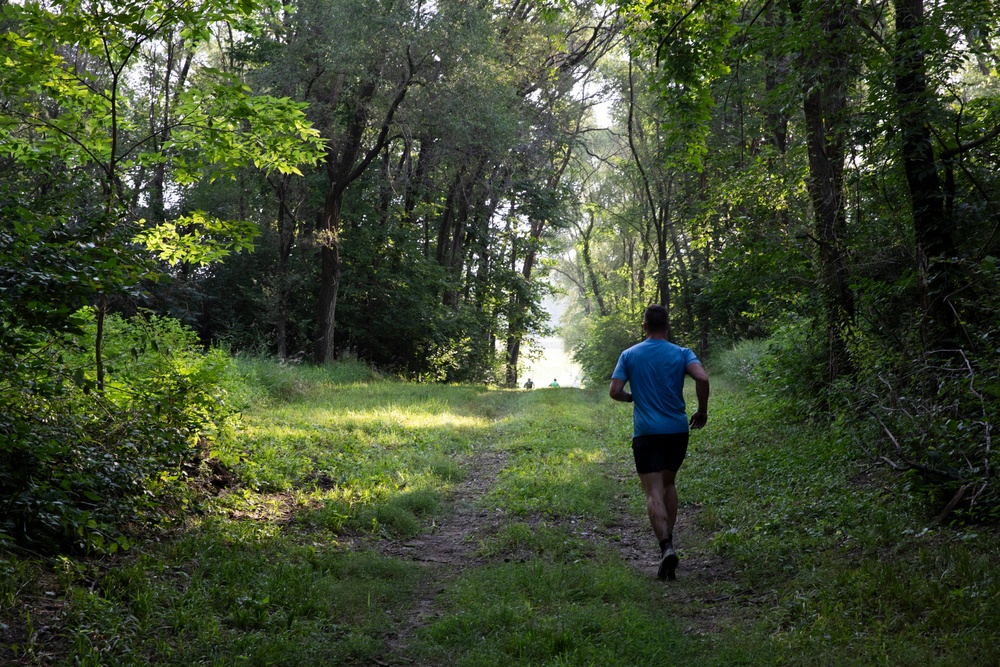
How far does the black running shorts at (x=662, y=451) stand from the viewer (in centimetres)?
616

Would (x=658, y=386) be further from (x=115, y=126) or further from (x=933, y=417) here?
(x=115, y=126)

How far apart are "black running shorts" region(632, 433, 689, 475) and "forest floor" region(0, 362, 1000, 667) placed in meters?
0.91

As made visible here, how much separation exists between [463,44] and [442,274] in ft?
39.1

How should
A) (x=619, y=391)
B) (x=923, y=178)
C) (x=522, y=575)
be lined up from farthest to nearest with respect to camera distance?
(x=923, y=178) → (x=619, y=391) → (x=522, y=575)

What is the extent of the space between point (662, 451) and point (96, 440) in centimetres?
470

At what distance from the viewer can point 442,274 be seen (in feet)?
93.4

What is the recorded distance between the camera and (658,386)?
622 cm

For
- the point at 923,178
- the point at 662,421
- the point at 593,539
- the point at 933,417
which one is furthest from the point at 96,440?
the point at 923,178

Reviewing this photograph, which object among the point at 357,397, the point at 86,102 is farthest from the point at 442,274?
the point at 86,102

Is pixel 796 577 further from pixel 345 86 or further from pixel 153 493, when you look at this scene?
pixel 345 86

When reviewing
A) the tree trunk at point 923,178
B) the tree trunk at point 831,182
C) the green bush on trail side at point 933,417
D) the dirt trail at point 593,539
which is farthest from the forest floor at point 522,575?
the tree trunk at point 923,178

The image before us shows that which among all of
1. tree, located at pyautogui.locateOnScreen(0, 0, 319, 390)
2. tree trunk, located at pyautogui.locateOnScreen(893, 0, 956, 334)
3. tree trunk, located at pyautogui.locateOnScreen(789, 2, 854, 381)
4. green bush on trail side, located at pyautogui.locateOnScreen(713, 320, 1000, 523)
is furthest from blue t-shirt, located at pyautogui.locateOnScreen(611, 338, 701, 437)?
tree, located at pyautogui.locateOnScreen(0, 0, 319, 390)

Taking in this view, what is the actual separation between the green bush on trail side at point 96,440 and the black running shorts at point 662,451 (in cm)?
401

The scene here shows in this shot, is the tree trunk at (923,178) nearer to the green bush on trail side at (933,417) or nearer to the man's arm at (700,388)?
the green bush on trail side at (933,417)
